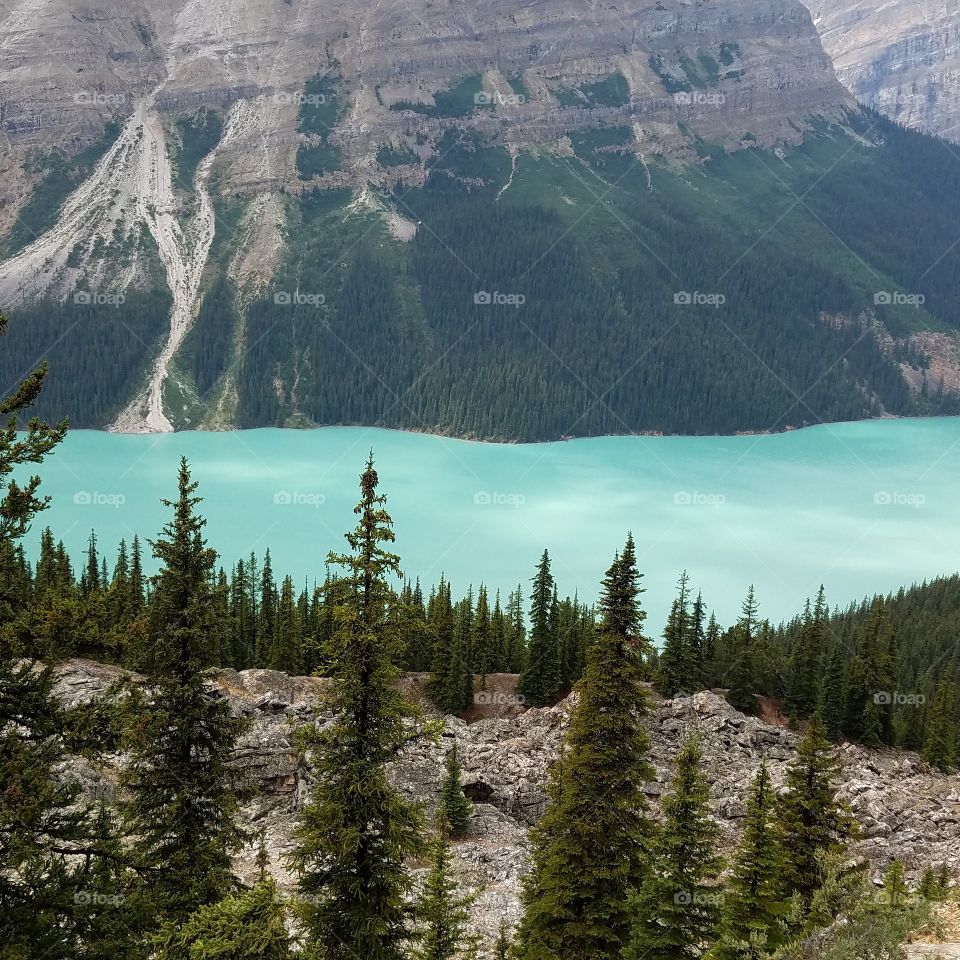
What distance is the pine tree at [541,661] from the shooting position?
187ft

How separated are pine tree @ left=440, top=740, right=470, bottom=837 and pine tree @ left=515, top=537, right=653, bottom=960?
693 inches

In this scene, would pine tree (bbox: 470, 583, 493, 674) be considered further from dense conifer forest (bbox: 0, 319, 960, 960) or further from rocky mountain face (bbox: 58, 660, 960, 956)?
dense conifer forest (bbox: 0, 319, 960, 960)

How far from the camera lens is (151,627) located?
1547 centimetres

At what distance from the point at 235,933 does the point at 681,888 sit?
31.2 feet

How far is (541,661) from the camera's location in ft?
188

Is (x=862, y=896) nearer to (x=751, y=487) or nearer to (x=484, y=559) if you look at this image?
(x=484, y=559)

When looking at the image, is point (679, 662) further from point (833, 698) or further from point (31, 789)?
point (31, 789)

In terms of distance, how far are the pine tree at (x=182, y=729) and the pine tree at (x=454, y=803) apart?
21.9 metres

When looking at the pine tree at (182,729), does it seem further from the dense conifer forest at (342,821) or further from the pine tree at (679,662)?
the pine tree at (679,662)

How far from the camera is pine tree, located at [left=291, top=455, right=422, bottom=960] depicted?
1498 centimetres

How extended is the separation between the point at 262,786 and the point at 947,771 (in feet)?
119

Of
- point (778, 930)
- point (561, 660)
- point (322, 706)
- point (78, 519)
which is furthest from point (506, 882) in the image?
point (78, 519)

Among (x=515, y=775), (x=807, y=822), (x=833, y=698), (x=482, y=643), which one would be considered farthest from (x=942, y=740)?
(x=807, y=822)

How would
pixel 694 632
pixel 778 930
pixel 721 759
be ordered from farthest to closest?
pixel 694 632 → pixel 721 759 → pixel 778 930
